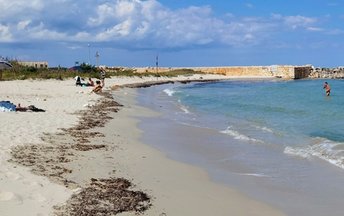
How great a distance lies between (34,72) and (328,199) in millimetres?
47253

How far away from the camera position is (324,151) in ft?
43.2

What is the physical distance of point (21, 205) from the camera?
625 cm

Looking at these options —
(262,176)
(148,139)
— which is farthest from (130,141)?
(262,176)

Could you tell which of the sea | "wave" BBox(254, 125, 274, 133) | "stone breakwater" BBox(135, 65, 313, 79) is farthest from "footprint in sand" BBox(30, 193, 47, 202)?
"stone breakwater" BBox(135, 65, 313, 79)

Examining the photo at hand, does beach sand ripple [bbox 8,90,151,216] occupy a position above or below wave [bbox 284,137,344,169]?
above

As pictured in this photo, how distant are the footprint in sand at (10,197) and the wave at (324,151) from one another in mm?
7513

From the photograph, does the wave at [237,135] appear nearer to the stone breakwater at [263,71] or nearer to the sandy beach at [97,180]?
the sandy beach at [97,180]

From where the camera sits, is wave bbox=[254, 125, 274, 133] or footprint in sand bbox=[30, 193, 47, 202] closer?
footprint in sand bbox=[30, 193, 47, 202]

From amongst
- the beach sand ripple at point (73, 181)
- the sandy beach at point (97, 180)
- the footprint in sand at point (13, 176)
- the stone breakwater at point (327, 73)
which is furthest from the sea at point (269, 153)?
the stone breakwater at point (327, 73)

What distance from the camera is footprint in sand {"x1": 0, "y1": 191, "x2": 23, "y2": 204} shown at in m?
6.38

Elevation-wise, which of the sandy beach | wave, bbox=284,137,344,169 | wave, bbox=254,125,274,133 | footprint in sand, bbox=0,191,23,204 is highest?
footprint in sand, bbox=0,191,23,204

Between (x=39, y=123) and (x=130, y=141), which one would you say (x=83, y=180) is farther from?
(x=39, y=123)

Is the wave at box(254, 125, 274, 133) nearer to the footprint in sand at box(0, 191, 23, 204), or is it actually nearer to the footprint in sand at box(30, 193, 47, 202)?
the footprint in sand at box(30, 193, 47, 202)

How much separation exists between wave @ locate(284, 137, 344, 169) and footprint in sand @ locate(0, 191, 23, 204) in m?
7.51
